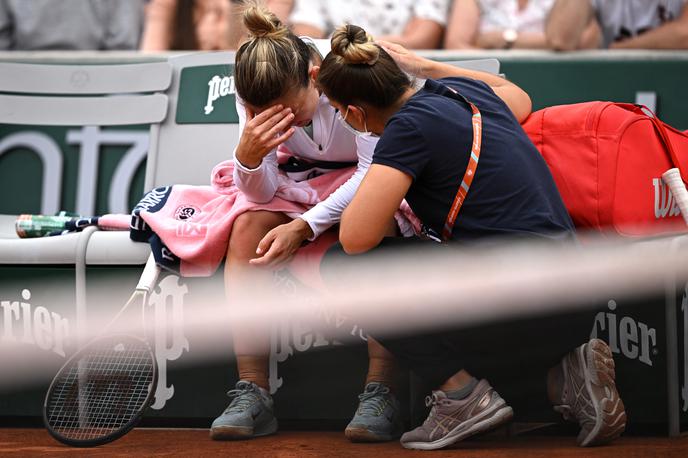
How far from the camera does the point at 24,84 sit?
3736 millimetres

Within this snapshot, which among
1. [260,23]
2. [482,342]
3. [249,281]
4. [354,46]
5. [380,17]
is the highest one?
[380,17]

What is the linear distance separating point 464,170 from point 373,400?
0.63 m

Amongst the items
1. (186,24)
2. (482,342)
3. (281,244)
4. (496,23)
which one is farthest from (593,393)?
(186,24)

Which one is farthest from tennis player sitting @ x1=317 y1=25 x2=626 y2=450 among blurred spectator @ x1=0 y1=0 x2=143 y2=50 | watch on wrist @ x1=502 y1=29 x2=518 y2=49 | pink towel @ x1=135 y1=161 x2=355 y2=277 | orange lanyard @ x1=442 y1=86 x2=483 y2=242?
blurred spectator @ x1=0 y1=0 x2=143 y2=50

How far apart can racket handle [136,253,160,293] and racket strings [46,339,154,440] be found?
0.14 meters

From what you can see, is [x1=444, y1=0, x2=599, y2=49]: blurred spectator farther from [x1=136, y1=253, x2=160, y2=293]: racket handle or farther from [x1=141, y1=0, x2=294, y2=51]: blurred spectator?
[x1=136, y1=253, x2=160, y2=293]: racket handle

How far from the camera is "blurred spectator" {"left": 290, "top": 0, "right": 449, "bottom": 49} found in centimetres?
390

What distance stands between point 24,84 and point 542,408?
2253mm

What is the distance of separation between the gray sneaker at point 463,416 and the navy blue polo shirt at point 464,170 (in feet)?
1.18

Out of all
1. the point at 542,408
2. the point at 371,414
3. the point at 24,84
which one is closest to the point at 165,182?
the point at 24,84

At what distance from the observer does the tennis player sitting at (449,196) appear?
2.27 meters

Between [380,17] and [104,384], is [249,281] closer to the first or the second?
[104,384]

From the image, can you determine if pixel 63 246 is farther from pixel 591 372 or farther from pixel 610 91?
pixel 610 91

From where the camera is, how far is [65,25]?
416cm
